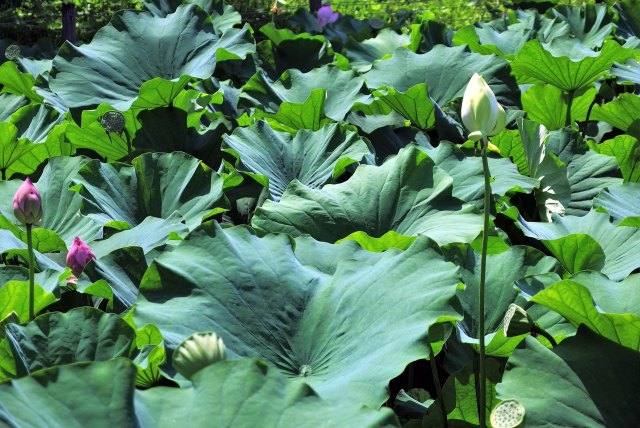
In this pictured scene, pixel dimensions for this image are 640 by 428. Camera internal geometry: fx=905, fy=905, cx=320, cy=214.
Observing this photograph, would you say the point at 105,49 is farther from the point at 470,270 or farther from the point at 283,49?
the point at 470,270

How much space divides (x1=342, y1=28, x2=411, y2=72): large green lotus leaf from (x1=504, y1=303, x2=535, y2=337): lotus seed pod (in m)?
1.96

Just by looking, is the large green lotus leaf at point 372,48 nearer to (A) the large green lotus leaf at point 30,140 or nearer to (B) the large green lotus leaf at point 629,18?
(B) the large green lotus leaf at point 629,18

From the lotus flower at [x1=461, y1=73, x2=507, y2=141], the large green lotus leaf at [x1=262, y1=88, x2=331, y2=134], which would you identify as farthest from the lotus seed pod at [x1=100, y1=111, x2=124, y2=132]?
the lotus flower at [x1=461, y1=73, x2=507, y2=141]

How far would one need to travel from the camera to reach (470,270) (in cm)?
156

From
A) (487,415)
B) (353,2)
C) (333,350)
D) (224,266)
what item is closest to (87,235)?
(224,266)

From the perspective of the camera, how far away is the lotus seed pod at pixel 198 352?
939 millimetres

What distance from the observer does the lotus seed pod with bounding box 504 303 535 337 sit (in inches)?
50.9

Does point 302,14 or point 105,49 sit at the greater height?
point 105,49

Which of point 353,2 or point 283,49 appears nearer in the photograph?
point 283,49

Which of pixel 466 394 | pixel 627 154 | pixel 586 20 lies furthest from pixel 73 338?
pixel 586 20

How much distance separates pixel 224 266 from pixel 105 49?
148 centimetres

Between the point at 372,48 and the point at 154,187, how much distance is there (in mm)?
1553

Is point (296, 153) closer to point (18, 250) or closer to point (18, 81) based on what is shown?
point (18, 250)

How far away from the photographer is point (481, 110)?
1186 millimetres
